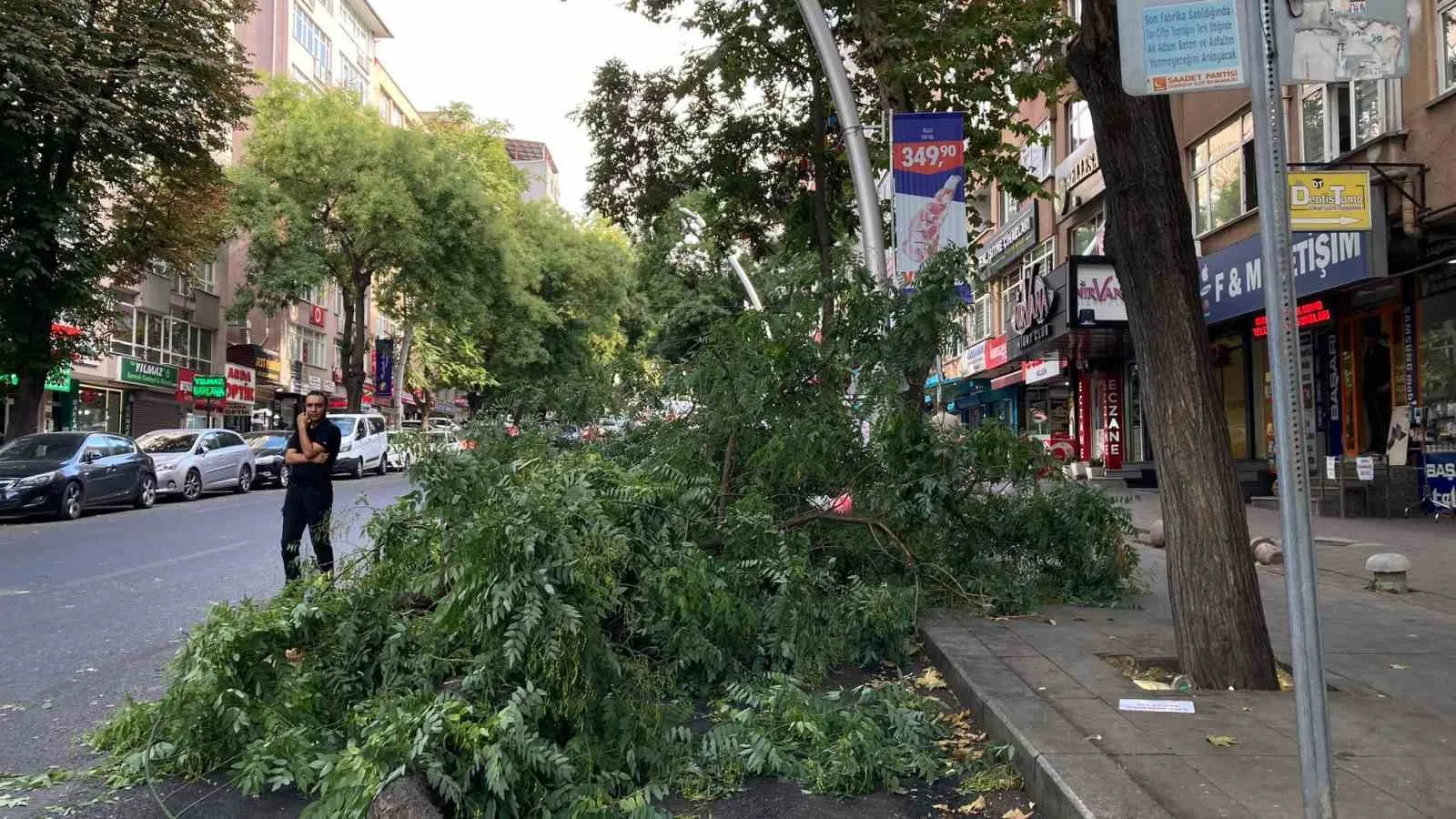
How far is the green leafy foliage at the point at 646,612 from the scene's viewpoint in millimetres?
3936

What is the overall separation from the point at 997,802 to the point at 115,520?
16.8 m

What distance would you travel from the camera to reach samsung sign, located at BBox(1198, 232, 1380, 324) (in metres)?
12.9

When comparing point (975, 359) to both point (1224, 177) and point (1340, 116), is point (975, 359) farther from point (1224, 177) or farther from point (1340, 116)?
point (1340, 116)

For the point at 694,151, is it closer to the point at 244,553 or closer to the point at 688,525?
the point at 244,553

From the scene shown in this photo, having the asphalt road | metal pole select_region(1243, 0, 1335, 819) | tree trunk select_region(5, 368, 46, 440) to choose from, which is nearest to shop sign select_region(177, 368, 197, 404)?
tree trunk select_region(5, 368, 46, 440)

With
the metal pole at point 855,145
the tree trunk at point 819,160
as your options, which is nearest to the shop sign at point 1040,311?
the tree trunk at point 819,160

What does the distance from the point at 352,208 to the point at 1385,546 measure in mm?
29949

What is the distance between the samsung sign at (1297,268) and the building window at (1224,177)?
3.62 feet

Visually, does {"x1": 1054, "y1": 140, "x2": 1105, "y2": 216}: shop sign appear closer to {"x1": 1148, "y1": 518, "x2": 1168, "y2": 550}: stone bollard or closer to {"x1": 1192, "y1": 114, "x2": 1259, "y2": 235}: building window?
{"x1": 1192, "y1": 114, "x2": 1259, "y2": 235}: building window

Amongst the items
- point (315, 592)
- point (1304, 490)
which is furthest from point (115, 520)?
point (1304, 490)

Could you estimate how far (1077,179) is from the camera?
83.5ft

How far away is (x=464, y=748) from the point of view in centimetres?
369

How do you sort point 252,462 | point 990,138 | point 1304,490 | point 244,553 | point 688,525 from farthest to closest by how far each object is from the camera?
point 252,462, point 990,138, point 244,553, point 688,525, point 1304,490

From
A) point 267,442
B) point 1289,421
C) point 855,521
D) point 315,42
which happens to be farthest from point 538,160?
point 1289,421
